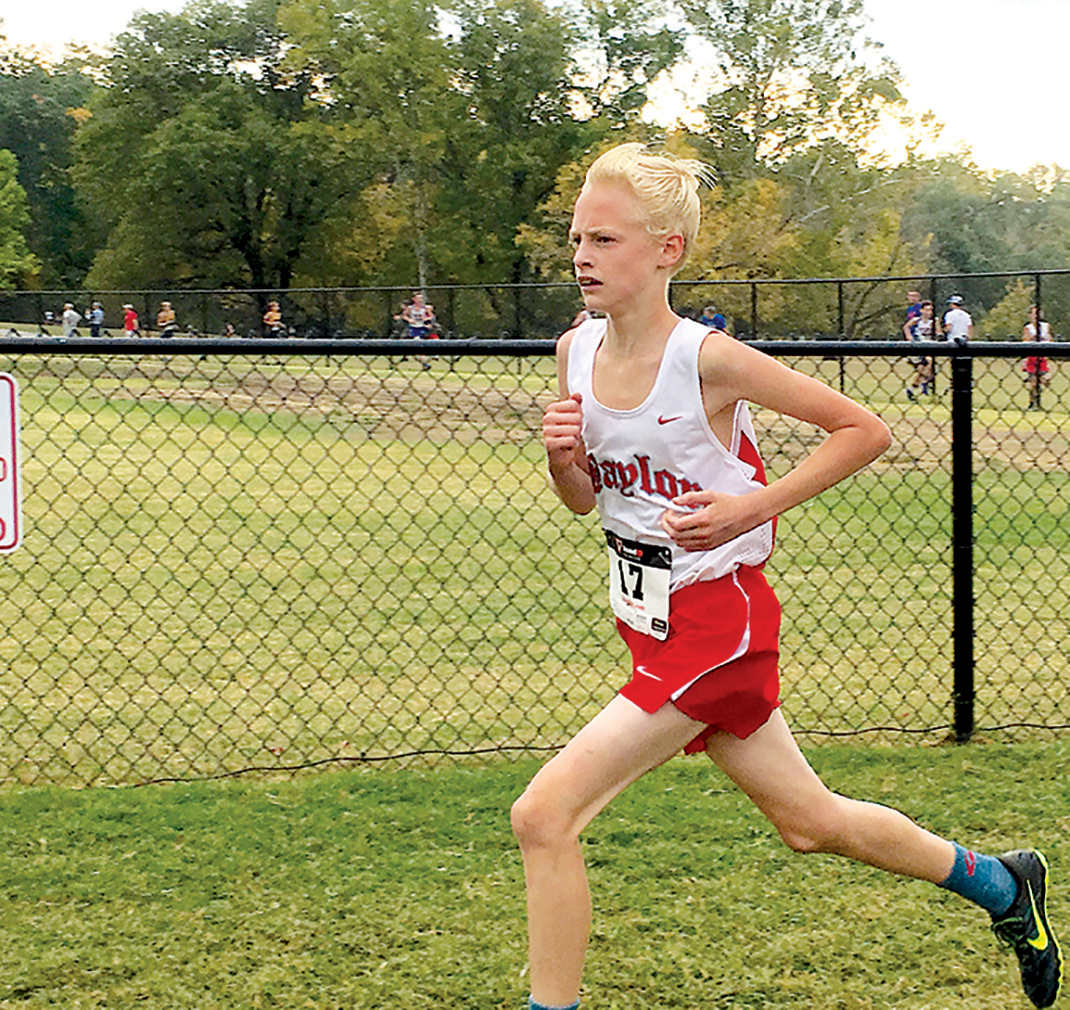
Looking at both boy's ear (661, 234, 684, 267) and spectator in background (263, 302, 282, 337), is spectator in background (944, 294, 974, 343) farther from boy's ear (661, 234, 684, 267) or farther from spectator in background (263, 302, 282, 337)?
boy's ear (661, 234, 684, 267)

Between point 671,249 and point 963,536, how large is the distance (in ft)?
8.34

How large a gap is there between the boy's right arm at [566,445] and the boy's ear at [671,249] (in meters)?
0.30

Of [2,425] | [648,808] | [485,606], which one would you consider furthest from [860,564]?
[2,425]

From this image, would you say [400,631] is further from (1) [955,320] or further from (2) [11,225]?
(2) [11,225]

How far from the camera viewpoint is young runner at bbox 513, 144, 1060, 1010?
2.47 m

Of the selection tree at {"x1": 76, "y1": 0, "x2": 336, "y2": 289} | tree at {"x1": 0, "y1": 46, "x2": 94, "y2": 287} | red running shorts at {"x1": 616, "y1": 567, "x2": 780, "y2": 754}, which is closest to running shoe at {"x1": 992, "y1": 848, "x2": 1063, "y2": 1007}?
red running shorts at {"x1": 616, "y1": 567, "x2": 780, "y2": 754}

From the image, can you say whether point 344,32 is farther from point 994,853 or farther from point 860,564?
point 994,853

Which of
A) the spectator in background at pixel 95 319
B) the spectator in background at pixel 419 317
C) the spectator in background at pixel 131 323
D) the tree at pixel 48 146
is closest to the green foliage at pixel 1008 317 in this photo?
the spectator in background at pixel 419 317

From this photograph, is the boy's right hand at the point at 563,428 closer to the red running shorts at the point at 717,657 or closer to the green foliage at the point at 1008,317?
the red running shorts at the point at 717,657

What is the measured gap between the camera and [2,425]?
3.71 m

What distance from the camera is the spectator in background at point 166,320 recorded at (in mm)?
34469

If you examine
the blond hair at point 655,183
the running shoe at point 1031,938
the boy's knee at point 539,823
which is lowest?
the running shoe at point 1031,938

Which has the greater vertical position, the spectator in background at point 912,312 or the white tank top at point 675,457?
the spectator in background at point 912,312

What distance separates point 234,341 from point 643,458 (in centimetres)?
208
